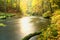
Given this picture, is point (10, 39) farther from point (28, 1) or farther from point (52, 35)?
point (28, 1)

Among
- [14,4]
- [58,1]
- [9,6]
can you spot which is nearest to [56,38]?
[58,1]

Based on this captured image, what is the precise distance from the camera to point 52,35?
41.9 feet

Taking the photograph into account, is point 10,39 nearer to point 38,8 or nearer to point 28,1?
point 38,8

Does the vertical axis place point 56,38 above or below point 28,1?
above

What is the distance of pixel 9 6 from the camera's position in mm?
55000

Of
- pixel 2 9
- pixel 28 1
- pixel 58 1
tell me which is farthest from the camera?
pixel 28 1

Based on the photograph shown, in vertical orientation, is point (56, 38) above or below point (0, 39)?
Answer: above

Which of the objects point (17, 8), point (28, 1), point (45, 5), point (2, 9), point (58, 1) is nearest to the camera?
point (58, 1)

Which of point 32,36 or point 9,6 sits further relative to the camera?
point 9,6

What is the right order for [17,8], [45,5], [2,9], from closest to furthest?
[2,9]
[45,5]
[17,8]

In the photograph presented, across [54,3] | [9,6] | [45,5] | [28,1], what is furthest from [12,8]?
[28,1]

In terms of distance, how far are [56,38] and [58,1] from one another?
78.1ft

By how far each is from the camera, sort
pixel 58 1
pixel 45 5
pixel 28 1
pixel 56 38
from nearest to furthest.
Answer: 1. pixel 56 38
2. pixel 58 1
3. pixel 45 5
4. pixel 28 1

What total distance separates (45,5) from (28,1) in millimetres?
40063
